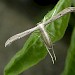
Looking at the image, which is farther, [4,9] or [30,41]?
[4,9]

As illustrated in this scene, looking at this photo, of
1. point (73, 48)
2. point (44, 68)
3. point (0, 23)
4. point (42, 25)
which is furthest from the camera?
point (0, 23)

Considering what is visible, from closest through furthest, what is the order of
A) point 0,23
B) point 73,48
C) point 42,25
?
Answer: point 42,25
point 73,48
point 0,23

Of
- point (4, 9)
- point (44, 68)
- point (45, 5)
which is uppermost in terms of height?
point (4, 9)

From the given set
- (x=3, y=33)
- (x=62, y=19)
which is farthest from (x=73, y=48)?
(x=3, y=33)

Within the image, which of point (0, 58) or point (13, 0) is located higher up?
point (13, 0)

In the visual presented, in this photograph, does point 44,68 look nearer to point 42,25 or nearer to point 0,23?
point 0,23

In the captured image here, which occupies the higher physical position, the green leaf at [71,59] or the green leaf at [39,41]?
the green leaf at [39,41]

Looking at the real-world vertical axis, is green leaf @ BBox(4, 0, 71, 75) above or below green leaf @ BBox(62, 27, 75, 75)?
above

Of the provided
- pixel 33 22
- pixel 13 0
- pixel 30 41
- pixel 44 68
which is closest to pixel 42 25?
pixel 30 41

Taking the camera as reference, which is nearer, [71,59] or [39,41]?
[39,41]
